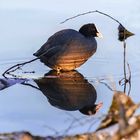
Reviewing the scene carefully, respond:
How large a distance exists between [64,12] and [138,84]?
2.46 meters

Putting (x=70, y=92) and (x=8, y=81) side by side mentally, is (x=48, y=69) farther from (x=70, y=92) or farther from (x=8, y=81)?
(x=70, y=92)

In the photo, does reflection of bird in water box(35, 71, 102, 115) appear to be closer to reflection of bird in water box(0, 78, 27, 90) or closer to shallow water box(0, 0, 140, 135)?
shallow water box(0, 0, 140, 135)

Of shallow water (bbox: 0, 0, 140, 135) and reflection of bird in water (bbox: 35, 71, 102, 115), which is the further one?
reflection of bird in water (bbox: 35, 71, 102, 115)

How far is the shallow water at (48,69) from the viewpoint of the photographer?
394 centimetres

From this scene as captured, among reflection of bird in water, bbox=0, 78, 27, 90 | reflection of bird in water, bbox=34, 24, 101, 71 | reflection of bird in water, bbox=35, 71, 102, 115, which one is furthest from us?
reflection of bird in water, bbox=34, 24, 101, 71

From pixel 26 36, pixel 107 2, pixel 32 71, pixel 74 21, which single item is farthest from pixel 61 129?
pixel 107 2

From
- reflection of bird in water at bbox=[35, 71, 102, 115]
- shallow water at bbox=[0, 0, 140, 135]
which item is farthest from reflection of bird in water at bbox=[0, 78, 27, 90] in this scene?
reflection of bird in water at bbox=[35, 71, 102, 115]

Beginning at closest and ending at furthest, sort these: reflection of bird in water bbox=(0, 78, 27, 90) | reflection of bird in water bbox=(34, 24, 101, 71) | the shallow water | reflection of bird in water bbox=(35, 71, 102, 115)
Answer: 1. the shallow water
2. reflection of bird in water bbox=(35, 71, 102, 115)
3. reflection of bird in water bbox=(0, 78, 27, 90)
4. reflection of bird in water bbox=(34, 24, 101, 71)

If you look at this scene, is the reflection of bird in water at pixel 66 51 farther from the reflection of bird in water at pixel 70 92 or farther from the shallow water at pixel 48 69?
the reflection of bird in water at pixel 70 92

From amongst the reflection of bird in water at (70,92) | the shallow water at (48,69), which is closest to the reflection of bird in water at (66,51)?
the shallow water at (48,69)

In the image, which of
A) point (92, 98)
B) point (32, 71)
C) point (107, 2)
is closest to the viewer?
point (92, 98)

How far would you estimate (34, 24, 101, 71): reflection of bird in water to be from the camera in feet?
18.5

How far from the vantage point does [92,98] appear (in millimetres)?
4539

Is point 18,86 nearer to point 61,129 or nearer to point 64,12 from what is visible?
point 61,129
